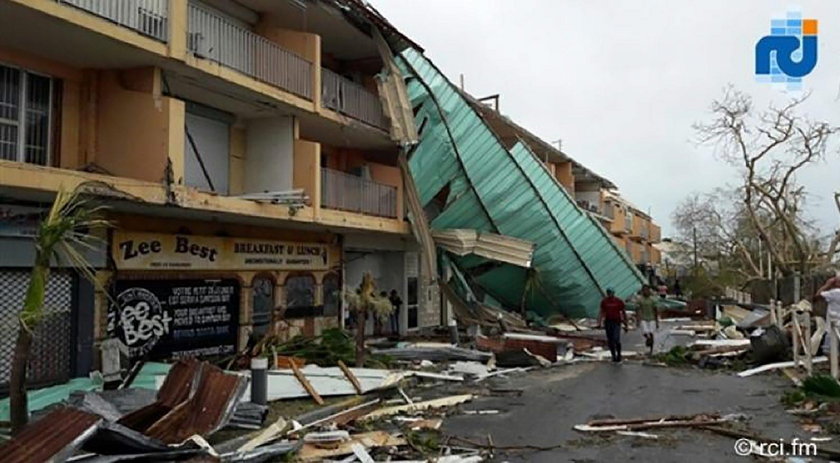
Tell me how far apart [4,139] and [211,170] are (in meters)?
5.38

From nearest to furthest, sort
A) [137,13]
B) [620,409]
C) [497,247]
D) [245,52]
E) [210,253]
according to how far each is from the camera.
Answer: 1. [620,409]
2. [137,13]
3. [245,52]
4. [210,253]
5. [497,247]

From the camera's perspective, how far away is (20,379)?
759cm

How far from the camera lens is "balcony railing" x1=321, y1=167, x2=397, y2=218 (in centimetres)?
1988

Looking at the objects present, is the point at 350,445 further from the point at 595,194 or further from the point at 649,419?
the point at 595,194

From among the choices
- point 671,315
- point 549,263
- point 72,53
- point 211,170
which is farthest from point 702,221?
point 72,53

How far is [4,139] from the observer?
1233 cm

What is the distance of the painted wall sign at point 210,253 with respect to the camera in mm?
14516

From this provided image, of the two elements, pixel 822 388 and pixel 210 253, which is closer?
pixel 822 388

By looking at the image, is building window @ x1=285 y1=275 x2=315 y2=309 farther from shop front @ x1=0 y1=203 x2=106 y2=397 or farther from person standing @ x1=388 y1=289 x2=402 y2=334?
shop front @ x1=0 y1=203 x2=106 y2=397

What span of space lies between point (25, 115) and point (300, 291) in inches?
362

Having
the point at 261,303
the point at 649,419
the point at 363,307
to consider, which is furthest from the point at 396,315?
the point at 649,419

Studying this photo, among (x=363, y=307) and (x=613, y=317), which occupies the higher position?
(x=363, y=307)

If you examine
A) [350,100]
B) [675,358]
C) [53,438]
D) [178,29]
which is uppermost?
[350,100]

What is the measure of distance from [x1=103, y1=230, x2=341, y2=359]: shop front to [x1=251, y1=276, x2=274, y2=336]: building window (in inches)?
1.0
